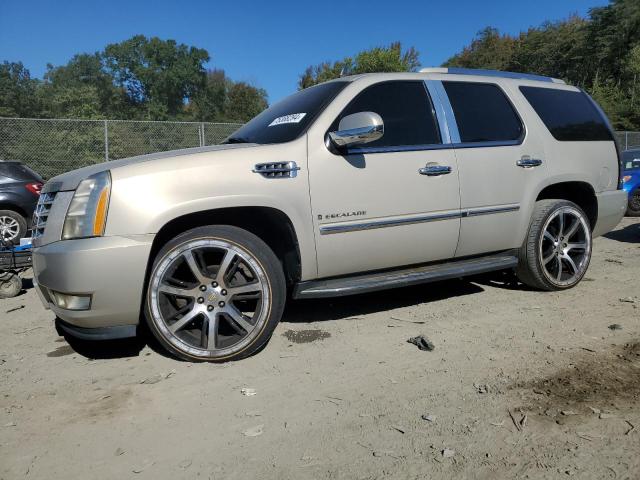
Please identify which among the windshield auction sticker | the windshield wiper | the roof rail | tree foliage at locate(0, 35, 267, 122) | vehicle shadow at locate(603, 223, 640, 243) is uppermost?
tree foliage at locate(0, 35, 267, 122)

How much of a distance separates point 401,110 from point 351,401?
2.17 meters

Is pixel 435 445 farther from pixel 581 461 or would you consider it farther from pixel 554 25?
pixel 554 25

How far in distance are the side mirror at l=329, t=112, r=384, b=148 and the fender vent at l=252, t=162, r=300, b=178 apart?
1.14 ft

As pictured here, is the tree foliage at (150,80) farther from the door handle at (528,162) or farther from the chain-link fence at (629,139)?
the door handle at (528,162)

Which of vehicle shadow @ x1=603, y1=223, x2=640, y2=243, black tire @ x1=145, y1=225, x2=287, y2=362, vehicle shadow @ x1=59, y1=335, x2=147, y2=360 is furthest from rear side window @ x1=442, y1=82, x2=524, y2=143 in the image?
vehicle shadow @ x1=603, y1=223, x2=640, y2=243

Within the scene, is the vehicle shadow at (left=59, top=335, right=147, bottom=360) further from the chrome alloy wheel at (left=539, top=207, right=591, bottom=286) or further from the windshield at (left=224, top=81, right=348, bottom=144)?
the chrome alloy wheel at (left=539, top=207, right=591, bottom=286)

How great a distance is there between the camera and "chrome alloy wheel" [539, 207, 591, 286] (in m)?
4.41

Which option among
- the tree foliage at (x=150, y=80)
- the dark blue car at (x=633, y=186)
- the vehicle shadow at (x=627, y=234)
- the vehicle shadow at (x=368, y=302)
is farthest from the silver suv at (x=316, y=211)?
the tree foliage at (x=150, y=80)

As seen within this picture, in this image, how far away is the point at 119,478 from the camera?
6.60 feet

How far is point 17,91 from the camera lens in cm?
6075

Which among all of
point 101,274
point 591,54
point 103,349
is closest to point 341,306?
point 103,349

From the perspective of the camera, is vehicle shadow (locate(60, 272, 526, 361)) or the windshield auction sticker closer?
vehicle shadow (locate(60, 272, 526, 361))

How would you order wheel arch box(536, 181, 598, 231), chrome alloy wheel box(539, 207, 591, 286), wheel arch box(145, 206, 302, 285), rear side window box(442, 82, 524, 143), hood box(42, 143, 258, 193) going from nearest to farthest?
hood box(42, 143, 258, 193) < wheel arch box(145, 206, 302, 285) < rear side window box(442, 82, 524, 143) < chrome alloy wheel box(539, 207, 591, 286) < wheel arch box(536, 181, 598, 231)

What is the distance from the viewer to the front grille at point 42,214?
3135 millimetres
